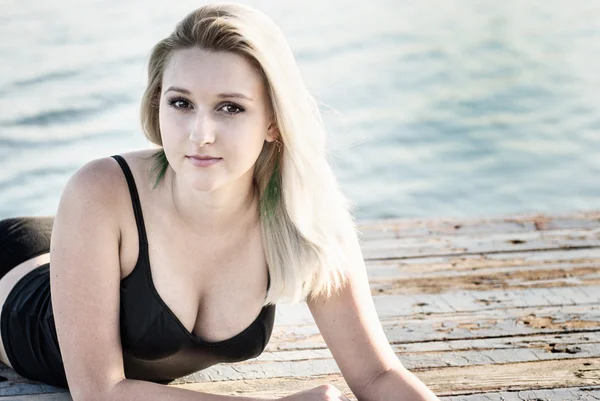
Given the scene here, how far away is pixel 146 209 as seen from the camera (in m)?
2.30

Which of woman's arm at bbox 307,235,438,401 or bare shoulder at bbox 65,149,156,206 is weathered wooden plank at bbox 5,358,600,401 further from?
bare shoulder at bbox 65,149,156,206

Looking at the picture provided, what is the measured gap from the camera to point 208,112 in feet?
6.95

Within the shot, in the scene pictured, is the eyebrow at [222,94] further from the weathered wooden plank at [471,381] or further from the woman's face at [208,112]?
the weathered wooden plank at [471,381]

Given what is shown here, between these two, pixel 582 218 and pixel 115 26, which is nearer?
pixel 582 218

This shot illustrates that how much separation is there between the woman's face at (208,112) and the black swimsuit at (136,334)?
232mm

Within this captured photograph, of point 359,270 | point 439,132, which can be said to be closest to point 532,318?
point 359,270

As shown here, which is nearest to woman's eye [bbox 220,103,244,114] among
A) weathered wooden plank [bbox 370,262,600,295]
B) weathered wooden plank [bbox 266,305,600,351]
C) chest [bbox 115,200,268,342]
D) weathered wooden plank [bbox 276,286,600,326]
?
chest [bbox 115,200,268,342]

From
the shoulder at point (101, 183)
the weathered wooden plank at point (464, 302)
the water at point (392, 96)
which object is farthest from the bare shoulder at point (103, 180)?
the water at point (392, 96)

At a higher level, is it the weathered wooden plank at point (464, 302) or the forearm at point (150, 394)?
the forearm at point (150, 394)

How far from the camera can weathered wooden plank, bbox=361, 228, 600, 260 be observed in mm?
3613

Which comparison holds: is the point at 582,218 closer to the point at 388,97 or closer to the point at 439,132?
the point at 439,132

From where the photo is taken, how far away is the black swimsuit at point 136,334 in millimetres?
2271

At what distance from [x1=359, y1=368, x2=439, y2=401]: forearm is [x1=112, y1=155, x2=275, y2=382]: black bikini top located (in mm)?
336

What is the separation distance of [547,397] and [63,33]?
26.3 ft
